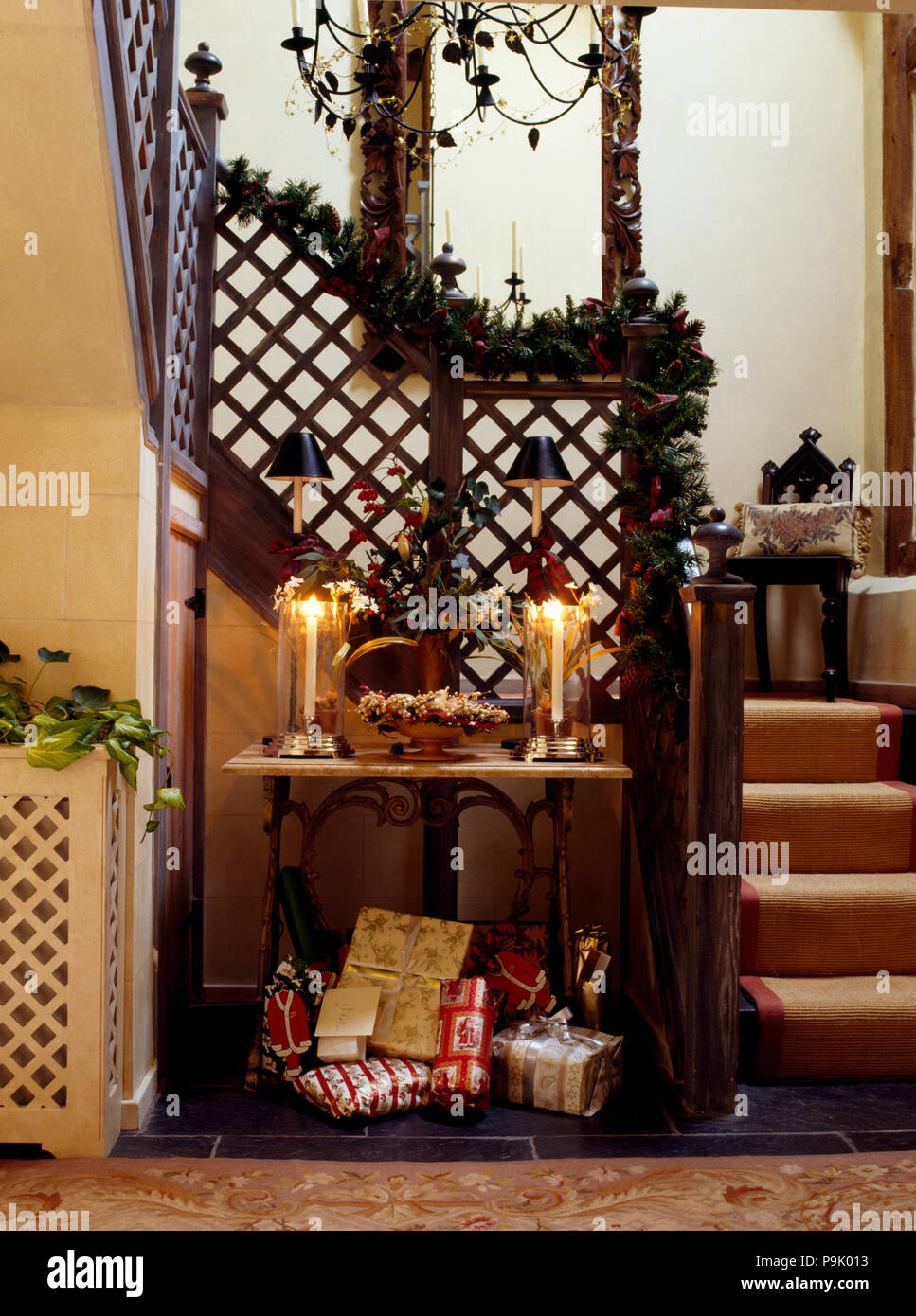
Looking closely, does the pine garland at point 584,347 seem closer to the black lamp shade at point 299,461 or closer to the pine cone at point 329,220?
the pine cone at point 329,220

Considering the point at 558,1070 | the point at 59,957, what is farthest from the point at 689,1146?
the point at 59,957

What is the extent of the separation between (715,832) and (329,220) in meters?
2.42

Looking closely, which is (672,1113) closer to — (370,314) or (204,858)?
(204,858)

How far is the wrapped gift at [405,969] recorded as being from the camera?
2938 millimetres

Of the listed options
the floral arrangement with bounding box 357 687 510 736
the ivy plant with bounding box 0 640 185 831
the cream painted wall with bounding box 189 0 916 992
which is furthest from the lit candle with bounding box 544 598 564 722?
the cream painted wall with bounding box 189 0 916 992

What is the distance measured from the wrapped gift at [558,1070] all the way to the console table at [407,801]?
0.31 m

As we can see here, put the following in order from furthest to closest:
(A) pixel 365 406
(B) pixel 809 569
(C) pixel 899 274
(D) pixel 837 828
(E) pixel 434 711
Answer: (C) pixel 899 274, (B) pixel 809 569, (A) pixel 365 406, (D) pixel 837 828, (E) pixel 434 711

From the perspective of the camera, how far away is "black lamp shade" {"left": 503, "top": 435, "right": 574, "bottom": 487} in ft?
10.4

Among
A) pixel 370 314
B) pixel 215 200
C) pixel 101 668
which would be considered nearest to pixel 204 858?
pixel 101 668

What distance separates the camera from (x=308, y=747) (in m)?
3.04

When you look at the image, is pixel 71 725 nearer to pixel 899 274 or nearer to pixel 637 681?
pixel 637 681

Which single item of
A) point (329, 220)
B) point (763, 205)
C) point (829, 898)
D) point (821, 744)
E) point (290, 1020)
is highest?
point (763, 205)

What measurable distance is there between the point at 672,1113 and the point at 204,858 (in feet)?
5.83

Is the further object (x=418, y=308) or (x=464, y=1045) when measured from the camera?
(x=418, y=308)
